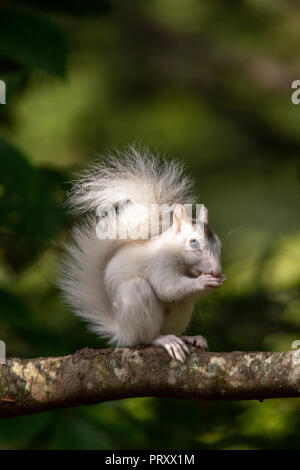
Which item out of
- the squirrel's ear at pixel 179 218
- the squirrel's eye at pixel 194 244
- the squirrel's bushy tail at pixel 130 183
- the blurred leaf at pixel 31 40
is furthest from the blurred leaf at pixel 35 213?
the squirrel's eye at pixel 194 244

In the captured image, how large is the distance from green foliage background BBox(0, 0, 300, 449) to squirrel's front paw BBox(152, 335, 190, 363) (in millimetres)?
510

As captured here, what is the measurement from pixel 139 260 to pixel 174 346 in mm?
411

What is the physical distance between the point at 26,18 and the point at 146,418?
1.86 m

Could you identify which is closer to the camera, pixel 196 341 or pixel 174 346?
A: pixel 174 346

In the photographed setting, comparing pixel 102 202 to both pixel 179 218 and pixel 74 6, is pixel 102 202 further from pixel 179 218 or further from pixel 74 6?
pixel 74 6

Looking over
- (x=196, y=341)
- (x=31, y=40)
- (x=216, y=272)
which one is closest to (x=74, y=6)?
(x=31, y=40)

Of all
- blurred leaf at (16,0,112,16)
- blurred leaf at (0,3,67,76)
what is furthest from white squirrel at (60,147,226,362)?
blurred leaf at (16,0,112,16)

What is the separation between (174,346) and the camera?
2.97 metres

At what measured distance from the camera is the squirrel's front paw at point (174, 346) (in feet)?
9.57

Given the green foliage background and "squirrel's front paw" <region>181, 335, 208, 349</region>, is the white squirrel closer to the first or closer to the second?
"squirrel's front paw" <region>181, 335, 208, 349</region>

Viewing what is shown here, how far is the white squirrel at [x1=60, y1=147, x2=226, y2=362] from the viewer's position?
311 centimetres

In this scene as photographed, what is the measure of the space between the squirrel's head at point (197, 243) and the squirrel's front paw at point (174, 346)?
274 millimetres

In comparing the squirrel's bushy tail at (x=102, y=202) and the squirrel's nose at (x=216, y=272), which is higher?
the squirrel's bushy tail at (x=102, y=202)

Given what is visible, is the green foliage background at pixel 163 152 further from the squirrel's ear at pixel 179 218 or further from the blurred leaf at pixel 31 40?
the squirrel's ear at pixel 179 218
